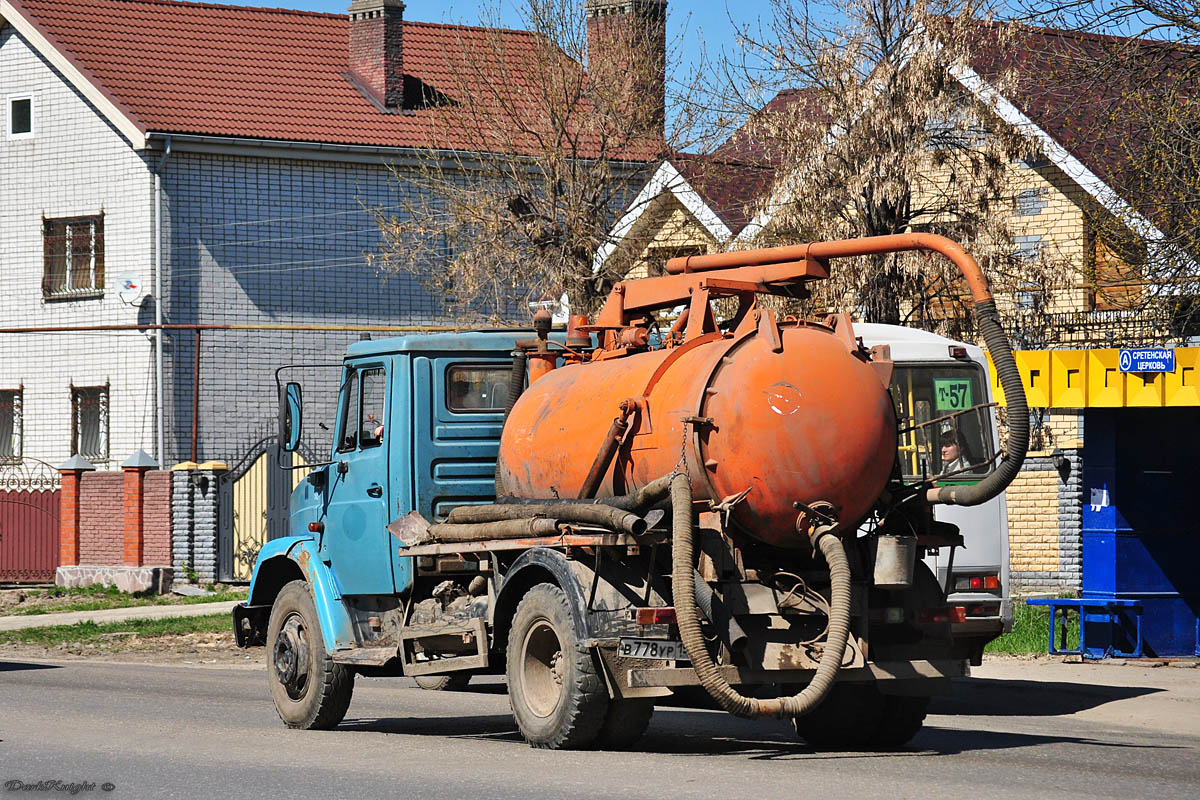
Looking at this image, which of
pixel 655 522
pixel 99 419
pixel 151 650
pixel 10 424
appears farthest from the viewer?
pixel 10 424

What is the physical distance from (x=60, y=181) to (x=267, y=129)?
409 cm

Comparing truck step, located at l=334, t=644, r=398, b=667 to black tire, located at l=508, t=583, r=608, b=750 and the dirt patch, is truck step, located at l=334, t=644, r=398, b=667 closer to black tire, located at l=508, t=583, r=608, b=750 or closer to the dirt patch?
black tire, located at l=508, t=583, r=608, b=750

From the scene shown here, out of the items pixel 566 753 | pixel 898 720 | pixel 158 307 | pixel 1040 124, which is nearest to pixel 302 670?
pixel 566 753

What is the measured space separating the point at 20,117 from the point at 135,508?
9.82 m

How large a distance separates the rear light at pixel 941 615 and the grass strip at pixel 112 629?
13.8m

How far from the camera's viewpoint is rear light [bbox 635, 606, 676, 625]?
9641 millimetres

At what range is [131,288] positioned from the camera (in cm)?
3186

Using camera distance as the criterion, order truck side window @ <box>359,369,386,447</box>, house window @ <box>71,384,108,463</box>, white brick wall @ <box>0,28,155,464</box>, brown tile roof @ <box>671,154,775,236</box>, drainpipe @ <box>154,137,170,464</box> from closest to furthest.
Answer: truck side window @ <box>359,369,386,447</box> < brown tile roof @ <box>671,154,775,236</box> < drainpipe @ <box>154,137,170,464</box> < white brick wall @ <box>0,28,155,464</box> < house window @ <box>71,384,108,463</box>

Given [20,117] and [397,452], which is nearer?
[397,452]

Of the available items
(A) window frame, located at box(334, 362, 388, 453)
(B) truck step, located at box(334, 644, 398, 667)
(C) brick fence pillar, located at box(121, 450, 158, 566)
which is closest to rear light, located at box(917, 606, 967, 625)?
(B) truck step, located at box(334, 644, 398, 667)

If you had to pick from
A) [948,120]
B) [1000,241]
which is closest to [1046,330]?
[1000,241]

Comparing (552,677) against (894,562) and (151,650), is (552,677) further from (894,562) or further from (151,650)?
(151,650)

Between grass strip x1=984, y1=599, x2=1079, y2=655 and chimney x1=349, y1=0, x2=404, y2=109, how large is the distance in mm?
19702

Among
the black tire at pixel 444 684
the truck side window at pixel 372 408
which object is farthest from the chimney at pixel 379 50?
the truck side window at pixel 372 408
